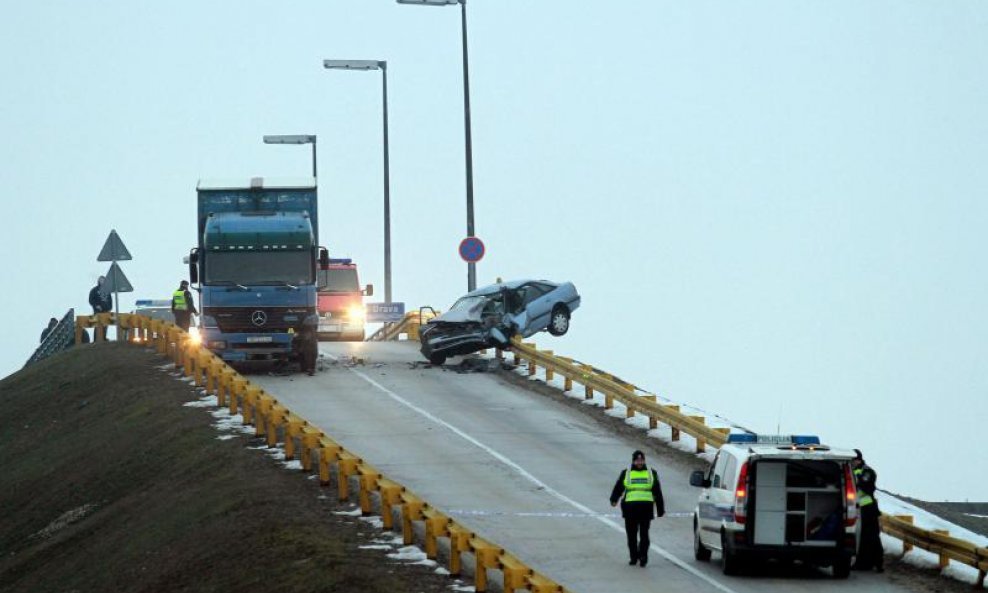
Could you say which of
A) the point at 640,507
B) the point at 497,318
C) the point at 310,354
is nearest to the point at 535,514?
the point at 640,507

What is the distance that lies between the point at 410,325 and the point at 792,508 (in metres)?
37.1

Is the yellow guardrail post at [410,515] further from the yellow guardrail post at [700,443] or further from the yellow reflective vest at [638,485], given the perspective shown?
the yellow guardrail post at [700,443]

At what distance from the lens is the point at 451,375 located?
4634cm

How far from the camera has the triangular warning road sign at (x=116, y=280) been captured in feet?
146

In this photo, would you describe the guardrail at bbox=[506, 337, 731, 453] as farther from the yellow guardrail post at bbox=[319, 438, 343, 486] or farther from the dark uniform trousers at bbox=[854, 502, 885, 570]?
the dark uniform trousers at bbox=[854, 502, 885, 570]

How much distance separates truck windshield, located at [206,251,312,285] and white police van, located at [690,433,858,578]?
2137 centimetres

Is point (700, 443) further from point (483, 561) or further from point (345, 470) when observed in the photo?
point (483, 561)

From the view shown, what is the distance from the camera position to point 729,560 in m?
23.4

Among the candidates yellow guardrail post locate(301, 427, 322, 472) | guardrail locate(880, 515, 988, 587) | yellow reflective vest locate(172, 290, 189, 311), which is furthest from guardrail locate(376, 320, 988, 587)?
yellow reflective vest locate(172, 290, 189, 311)

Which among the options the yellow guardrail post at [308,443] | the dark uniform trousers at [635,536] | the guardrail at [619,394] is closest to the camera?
the dark uniform trousers at [635,536]

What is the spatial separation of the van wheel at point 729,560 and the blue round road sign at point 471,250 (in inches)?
1055

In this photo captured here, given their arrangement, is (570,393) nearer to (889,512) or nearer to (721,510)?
(889,512)

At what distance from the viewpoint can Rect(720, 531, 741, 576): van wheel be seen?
23356 millimetres

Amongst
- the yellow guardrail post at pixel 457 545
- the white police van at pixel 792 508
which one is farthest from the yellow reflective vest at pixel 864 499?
the yellow guardrail post at pixel 457 545
